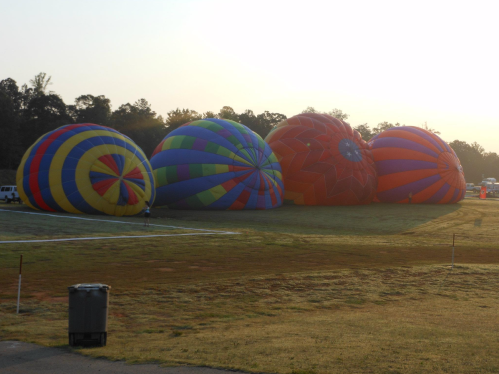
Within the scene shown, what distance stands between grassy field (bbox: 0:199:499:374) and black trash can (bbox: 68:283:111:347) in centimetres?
27

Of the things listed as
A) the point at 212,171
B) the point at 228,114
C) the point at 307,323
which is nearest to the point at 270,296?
the point at 307,323

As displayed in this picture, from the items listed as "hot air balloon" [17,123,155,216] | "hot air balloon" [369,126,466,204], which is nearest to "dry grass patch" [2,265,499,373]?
"hot air balloon" [17,123,155,216]

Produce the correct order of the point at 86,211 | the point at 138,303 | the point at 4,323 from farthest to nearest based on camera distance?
the point at 86,211
the point at 138,303
the point at 4,323

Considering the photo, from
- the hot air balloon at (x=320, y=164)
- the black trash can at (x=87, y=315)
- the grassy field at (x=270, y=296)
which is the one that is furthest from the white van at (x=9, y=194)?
the black trash can at (x=87, y=315)

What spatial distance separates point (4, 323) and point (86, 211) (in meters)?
17.6

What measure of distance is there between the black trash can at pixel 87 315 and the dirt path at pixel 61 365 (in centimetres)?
39

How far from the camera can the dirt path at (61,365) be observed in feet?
A: 20.6

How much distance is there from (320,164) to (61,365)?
1180 inches

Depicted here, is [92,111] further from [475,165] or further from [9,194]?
[475,165]

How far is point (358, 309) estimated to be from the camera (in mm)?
10445

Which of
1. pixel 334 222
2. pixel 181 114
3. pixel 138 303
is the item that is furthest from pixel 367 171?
pixel 181 114

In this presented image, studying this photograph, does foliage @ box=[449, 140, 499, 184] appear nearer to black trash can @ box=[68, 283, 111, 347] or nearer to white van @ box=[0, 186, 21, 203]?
white van @ box=[0, 186, 21, 203]

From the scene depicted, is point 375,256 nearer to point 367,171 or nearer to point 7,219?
point 7,219

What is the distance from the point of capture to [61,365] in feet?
21.4
